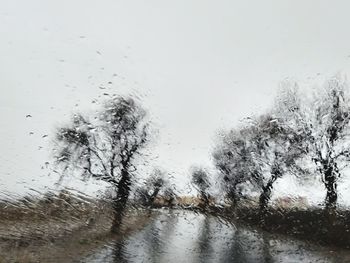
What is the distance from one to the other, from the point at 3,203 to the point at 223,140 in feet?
12.8

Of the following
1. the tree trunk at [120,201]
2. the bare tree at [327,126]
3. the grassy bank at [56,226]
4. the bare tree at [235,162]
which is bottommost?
the grassy bank at [56,226]

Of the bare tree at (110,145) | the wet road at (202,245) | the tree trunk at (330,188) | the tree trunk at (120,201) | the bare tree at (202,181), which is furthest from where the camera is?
the tree trunk at (330,188)

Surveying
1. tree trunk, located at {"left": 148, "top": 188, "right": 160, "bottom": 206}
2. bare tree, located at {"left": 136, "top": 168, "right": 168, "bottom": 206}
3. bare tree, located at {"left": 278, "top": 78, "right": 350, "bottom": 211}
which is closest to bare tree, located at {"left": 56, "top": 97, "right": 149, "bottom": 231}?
bare tree, located at {"left": 136, "top": 168, "right": 168, "bottom": 206}

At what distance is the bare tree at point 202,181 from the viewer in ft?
24.1

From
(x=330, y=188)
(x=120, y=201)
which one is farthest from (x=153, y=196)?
(x=330, y=188)

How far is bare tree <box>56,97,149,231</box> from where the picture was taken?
6910 millimetres

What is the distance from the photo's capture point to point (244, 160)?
7836 millimetres

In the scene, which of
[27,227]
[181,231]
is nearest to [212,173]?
[181,231]

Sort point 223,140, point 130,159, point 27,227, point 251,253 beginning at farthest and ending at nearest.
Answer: point 223,140 < point 130,159 < point 251,253 < point 27,227

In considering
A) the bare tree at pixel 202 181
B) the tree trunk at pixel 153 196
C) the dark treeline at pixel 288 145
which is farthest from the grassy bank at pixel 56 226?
the dark treeline at pixel 288 145

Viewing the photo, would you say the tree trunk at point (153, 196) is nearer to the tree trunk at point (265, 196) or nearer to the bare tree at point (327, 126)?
the tree trunk at point (265, 196)

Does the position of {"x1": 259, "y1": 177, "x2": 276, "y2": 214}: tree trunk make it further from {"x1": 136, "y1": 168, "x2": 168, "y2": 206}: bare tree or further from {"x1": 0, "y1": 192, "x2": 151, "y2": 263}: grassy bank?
{"x1": 0, "y1": 192, "x2": 151, "y2": 263}: grassy bank

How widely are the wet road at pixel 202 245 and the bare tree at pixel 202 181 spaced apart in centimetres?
33

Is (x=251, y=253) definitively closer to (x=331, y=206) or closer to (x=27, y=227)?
(x=331, y=206)
